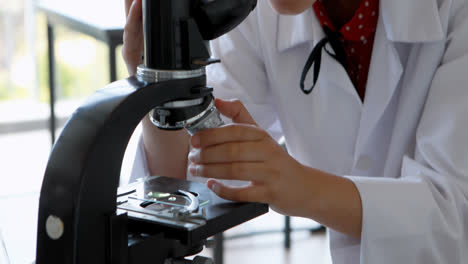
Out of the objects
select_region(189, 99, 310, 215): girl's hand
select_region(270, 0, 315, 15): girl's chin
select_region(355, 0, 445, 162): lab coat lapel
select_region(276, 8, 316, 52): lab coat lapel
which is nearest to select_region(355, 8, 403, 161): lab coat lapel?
select_region(355, 0, 445, 162): lab coat lapel

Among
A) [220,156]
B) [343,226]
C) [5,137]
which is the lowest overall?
[5,137]

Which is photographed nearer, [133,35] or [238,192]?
[238,192]

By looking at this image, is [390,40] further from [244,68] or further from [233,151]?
[233,151]

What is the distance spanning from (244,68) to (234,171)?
49 centimetres

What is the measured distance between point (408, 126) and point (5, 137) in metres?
2.81

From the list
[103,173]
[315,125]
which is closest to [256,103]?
[315,125]

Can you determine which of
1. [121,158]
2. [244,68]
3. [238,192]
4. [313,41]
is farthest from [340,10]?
[121,158]

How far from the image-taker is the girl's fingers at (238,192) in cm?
66

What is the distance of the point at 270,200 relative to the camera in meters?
0.71

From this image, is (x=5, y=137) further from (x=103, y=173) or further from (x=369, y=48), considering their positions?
(x=103, y=173)

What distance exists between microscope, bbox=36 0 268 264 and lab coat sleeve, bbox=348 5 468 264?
22 centimetres

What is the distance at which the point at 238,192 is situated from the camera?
664 millimetres

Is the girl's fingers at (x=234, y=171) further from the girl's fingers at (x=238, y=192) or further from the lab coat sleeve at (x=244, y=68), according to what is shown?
the lab coat sleeve at (x=244, y=68)

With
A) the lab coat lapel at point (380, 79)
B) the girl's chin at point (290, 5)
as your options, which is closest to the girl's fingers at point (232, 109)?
the girl's chin at point (290, 5)
